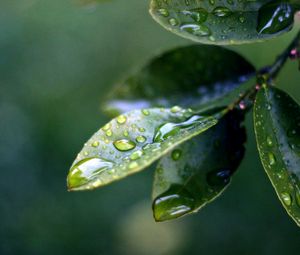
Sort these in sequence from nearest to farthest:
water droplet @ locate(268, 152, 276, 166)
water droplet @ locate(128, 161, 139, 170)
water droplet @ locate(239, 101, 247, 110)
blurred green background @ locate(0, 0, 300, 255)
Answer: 1. water droplet @ locate(128, 161, 139, 170)
2. water droplet @ locate(268, 152, 276, 166)
3. water droplet @ locate(239, 101, 247, 110)
4. blurred green background @ locate(0, 0, 300, 255)

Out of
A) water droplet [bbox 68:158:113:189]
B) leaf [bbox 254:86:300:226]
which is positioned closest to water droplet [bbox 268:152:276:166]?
leaf [bbox 254:86:300:226]

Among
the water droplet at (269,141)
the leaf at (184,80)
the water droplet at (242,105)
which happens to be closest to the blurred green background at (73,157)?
the leaf at (184,80)

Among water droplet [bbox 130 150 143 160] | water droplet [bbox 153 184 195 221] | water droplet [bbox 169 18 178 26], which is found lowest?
water droplet [bbox 153 184 195 221]

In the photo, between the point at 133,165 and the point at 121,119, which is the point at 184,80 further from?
the point at 133,165

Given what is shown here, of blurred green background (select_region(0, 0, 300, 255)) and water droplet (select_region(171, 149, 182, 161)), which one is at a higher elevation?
water droplet (select_region(171, 149, 182, 161))

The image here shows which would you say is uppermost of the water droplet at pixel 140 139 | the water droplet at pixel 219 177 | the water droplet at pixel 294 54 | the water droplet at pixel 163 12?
the water droplet at pixel 163 12

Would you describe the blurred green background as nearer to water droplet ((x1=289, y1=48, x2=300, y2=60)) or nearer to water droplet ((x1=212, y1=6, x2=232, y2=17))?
water droplet ((x1=289, y1=48, x2=300, y2=60))

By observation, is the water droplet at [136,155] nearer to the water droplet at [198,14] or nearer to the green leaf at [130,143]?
the green leaf at [130,143]
